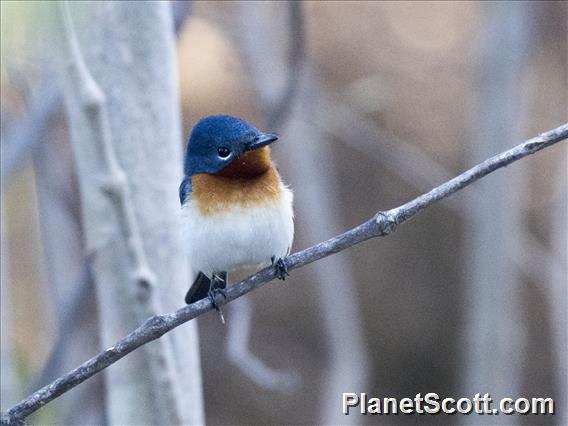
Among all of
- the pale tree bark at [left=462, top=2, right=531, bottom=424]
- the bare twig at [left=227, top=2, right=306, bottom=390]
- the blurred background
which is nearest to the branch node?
the bare twig at [left=227, top=2, right=306, bottom=390]

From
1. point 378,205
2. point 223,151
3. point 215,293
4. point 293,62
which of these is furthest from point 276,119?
point 378,205

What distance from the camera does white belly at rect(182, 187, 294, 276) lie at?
251 centimetres

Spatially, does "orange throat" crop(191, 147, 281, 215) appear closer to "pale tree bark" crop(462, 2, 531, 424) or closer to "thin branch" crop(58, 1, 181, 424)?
"thin branch" crop(58, 1, 181, 424)

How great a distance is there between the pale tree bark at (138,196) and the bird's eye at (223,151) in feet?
0.38

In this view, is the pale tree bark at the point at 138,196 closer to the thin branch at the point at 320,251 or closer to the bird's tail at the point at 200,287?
the bird's tail at the point at 200,287

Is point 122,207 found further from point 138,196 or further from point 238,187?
point 238,187

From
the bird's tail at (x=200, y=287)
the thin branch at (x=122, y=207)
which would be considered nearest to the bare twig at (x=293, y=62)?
the bird's tail at (x=200, y=287)

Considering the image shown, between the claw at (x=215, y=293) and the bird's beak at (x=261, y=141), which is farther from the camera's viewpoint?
the bird's beak at (x=261, y=141)

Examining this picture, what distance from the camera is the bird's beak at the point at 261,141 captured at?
235cm


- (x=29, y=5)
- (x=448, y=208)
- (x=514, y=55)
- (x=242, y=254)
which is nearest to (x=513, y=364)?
(x=514, y=55)

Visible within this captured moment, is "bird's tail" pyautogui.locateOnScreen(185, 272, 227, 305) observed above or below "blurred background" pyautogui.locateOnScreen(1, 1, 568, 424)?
below

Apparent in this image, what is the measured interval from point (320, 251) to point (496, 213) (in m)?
1.70

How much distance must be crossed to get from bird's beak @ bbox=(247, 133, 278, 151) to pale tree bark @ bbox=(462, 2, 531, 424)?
1174 mm

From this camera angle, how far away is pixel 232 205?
8.33ft
